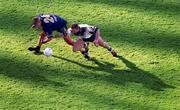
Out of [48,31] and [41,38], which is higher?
[48,31]

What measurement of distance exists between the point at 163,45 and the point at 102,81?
4.39 feet

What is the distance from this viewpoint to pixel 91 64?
6.71 meters

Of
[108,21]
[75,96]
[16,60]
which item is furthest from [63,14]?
[75,96]

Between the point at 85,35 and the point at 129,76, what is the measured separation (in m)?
0.79

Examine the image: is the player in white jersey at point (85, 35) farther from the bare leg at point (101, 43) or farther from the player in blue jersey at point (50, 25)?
the player in blue jersey at point (50, 25)

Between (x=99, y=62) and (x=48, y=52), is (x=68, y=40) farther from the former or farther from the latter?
(x=99, y=62)

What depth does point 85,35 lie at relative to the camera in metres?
6.55

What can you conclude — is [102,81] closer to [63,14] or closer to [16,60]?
[16,60]

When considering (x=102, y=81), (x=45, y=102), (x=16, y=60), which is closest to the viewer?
(x=45, y=102)

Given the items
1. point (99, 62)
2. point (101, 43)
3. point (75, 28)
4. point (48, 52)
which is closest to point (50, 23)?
point (75, 28)

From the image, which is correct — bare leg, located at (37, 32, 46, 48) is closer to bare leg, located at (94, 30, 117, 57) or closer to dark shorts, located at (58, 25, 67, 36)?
dark shorts, located at (58, 25, 67, 36)

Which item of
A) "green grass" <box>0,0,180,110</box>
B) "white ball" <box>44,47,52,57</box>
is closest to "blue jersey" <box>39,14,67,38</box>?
"white ball" <box>44,47,52,57</box>

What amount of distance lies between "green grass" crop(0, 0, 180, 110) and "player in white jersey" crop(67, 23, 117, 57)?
215 mm

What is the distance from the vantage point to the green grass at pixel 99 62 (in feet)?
19.7
